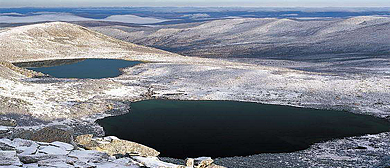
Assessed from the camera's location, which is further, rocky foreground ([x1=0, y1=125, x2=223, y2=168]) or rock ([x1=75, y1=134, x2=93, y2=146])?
rock ([x1=75, y1=134, x2=93, y2=146])

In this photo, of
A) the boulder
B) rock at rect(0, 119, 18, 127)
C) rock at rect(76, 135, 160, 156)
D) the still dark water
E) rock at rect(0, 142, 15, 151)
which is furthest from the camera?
the still dark water

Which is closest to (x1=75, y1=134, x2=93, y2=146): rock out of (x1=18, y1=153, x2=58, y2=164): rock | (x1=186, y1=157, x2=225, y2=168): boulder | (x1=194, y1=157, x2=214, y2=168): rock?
(x1=18, y1=153, x2=58, y2=164): rock

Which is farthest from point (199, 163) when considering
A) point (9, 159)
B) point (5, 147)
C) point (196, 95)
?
point (196, 95)

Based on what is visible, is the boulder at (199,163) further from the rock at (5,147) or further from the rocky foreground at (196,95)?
the rock at (5,147)

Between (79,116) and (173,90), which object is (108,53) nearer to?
(173,90)

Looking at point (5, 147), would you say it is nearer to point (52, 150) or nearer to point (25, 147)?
point (25, 147)

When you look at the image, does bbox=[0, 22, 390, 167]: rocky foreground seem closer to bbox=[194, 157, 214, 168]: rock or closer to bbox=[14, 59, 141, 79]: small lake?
bbox=[14, 59, 141, 79]: small lake
